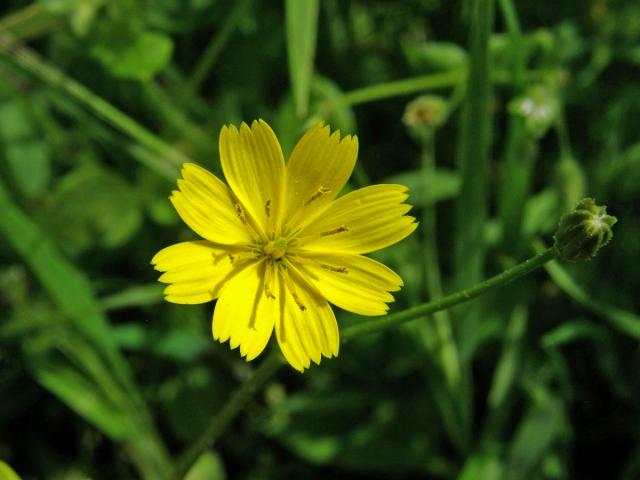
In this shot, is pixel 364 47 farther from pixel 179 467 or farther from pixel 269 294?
pixel 179 467

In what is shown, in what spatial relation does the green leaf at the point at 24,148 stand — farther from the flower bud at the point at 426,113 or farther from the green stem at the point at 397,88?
the flower bud at the point at 426,113

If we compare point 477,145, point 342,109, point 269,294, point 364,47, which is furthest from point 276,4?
point 269,294

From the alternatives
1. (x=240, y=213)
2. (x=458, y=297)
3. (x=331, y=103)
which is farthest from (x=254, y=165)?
(x=331, y=103)

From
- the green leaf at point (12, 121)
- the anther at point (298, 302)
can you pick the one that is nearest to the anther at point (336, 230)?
the anther at point (298, 302)

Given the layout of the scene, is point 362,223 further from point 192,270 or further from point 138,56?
point 138,56

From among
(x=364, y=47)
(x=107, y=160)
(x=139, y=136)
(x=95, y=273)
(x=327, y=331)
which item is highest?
(x=364, y=47)

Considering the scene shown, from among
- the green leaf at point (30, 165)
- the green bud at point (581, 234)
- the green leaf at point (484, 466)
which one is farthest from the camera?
the green leaf at point (30, 165)

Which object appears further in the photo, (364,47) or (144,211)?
(364,47)

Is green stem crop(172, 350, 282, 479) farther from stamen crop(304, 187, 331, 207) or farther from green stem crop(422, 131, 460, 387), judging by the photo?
green stem crop(422, 131, 460, 387)
